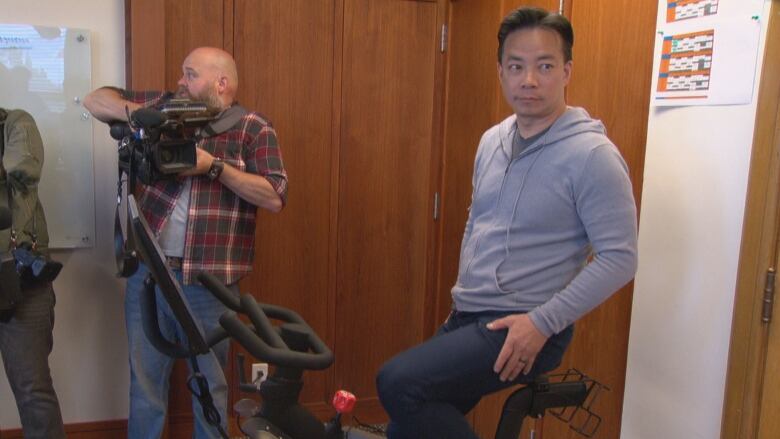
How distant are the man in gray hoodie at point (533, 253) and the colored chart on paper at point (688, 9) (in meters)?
0.45

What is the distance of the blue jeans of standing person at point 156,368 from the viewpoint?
2.12m

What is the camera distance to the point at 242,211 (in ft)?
7.09

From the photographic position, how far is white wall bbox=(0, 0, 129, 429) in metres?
2.54

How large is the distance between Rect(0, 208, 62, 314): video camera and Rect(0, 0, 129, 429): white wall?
405mm

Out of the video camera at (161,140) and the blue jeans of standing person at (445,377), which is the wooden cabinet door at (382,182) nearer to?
the video camera at (161,140)

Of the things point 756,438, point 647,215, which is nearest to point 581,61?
point 647,215

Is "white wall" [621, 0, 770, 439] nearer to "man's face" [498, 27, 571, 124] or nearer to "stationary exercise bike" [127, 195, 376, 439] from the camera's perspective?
"man's face" [498, 27, 571, 124]

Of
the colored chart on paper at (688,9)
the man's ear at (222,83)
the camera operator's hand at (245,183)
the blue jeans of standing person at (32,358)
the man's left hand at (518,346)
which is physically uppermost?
the colored chart on paper at (688,9)

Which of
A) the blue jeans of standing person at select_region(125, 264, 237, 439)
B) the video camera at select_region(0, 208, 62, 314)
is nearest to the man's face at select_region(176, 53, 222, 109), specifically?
the blue jeans of standing person at select_region(125, 264, 237, 439)

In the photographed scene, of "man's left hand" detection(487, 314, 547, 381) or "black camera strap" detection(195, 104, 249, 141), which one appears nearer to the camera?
"man's left hand" detection(487, 314, 547, 381)

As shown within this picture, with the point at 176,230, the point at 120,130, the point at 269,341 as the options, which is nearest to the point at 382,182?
the point at 176,230

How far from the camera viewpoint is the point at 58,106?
2.53m

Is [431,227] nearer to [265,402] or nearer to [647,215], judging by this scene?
[647,215]

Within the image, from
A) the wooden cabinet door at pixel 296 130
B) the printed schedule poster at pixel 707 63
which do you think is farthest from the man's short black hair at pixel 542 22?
the wooden cabinet door at pixel 296 130
